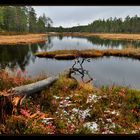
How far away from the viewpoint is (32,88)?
4.82m

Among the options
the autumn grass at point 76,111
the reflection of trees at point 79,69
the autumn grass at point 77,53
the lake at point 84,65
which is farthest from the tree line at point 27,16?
the autumn grass at point 76,111

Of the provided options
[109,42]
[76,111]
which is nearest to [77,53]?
[76,111]

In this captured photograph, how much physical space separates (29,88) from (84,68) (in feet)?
5.01

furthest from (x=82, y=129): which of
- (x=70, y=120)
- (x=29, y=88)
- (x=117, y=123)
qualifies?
(x=29, y=88)

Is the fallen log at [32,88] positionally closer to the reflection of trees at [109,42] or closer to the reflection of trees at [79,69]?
the reflection of trees at [79,69]

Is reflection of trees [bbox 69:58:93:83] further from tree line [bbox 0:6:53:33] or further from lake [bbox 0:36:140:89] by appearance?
tree line [bbox 0:6:53:33]

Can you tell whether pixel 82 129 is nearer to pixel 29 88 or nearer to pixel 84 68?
pixel 29 88

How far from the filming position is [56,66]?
6.56 m

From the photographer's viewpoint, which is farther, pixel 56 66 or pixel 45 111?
pixel 56 66

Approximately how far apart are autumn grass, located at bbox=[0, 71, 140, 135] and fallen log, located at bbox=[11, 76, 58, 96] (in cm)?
9

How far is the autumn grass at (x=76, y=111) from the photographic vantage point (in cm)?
392

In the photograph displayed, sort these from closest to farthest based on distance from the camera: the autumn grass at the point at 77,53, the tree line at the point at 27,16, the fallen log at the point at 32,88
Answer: the fallen log at the point at 32,88, the tree line at the point at 27,16, the autumn grass at the point at 77,53

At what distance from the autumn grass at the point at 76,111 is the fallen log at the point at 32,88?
92 millimetres

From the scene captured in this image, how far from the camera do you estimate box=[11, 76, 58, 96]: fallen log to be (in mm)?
4422
